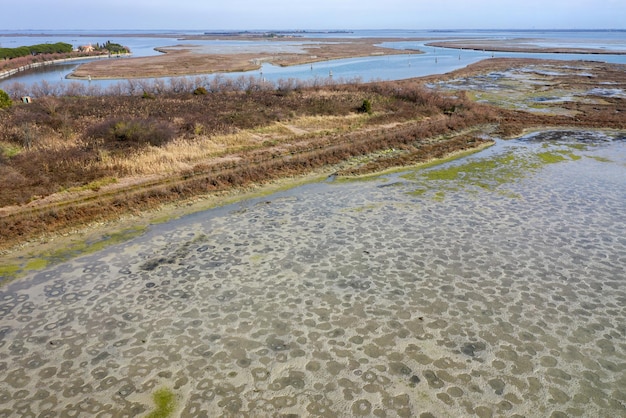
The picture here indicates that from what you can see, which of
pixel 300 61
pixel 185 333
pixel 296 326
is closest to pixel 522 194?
pixel 296 326

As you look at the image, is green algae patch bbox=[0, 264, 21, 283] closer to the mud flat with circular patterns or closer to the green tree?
the mud flat with circular patterns

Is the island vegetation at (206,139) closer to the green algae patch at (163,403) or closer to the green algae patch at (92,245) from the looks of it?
the green algae patch at (92,245)

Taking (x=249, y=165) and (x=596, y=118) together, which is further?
(x=596, y=118)

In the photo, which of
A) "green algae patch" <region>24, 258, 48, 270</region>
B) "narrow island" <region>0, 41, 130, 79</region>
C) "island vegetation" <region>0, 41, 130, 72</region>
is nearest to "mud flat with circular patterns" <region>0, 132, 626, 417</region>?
"green algae patch" <region>24, 258, 48, 270</region>

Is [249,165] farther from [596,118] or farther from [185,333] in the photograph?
[596,118]

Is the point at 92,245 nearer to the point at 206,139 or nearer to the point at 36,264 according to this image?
the point at 36,264

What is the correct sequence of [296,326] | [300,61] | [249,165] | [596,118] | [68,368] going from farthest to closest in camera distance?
1. [300,61]
2. [596,118]
3. [249,165]
4. [296,326]
5. [68,368]

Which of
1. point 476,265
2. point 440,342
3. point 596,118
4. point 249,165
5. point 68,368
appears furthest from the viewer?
point 596,118

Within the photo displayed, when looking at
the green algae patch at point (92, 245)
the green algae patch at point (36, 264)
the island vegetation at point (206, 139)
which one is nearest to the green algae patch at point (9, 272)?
the green algae patch at point (36, 264)
